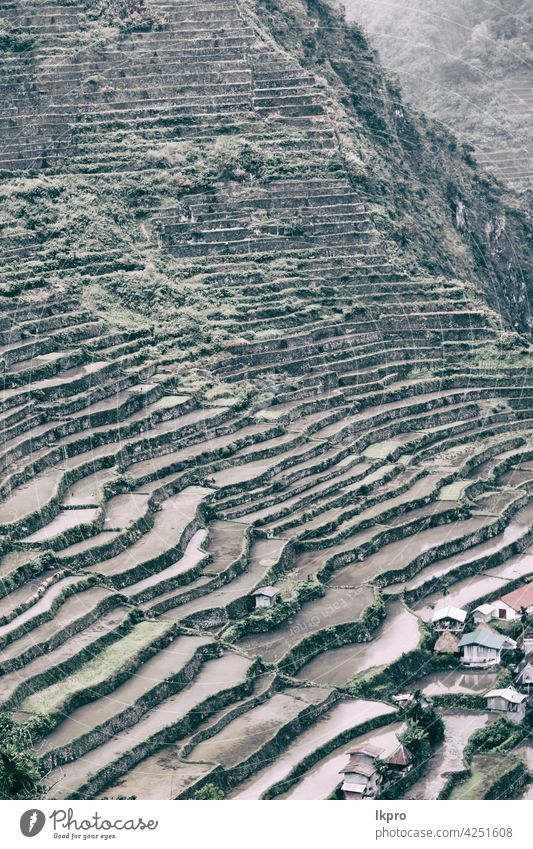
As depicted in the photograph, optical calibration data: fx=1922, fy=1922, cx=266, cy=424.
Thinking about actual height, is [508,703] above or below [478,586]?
below

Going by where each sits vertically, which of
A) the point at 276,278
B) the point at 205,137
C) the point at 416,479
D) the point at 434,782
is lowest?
the point at 434,782

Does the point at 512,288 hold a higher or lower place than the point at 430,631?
higher

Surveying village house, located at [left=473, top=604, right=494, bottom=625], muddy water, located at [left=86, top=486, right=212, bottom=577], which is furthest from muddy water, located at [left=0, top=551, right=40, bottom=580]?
village house, located at [left=473, top=604, right=494, bottom=625]

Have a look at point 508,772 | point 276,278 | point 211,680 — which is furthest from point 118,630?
point 276,278

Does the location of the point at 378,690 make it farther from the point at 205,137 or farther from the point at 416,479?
the point at 205,137

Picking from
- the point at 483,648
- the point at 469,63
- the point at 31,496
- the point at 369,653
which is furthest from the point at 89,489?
the point at 469,63

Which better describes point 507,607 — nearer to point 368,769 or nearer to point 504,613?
point 504,613
